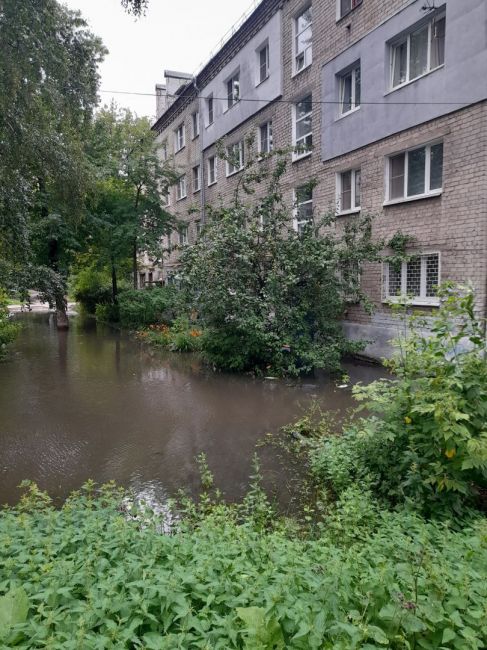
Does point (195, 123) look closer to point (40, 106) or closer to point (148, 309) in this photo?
point (148, 309)

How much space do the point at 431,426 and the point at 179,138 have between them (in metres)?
26.0

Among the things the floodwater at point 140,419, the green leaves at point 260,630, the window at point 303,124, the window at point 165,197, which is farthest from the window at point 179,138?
the green leaves at point 260,630

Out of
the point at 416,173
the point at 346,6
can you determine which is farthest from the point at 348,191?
the point at 346,6

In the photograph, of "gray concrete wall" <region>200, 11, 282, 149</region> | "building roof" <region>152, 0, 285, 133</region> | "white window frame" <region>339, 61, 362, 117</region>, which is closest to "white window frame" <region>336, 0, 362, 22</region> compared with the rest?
"white window frame" <region>339, 61, 362, 117</region>

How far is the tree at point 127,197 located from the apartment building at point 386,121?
20.0ft

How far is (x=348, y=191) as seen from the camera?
13242 millimetres

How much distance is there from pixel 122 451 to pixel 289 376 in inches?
204

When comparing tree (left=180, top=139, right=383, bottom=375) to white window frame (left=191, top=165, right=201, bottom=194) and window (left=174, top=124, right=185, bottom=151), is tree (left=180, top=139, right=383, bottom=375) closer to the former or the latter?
white window frame (left=191, top=165, right=201, bottom=194)

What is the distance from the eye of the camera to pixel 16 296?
1429cm

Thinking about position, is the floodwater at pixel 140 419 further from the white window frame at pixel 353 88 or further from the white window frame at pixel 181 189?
the white window frame at pixel 181 189

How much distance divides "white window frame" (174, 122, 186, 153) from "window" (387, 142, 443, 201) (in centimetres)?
1682

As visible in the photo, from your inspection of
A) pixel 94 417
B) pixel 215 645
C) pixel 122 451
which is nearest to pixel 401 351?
pixel 215 645

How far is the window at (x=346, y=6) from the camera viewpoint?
1231 centimetres

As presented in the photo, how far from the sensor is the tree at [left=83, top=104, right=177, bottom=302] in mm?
20344
